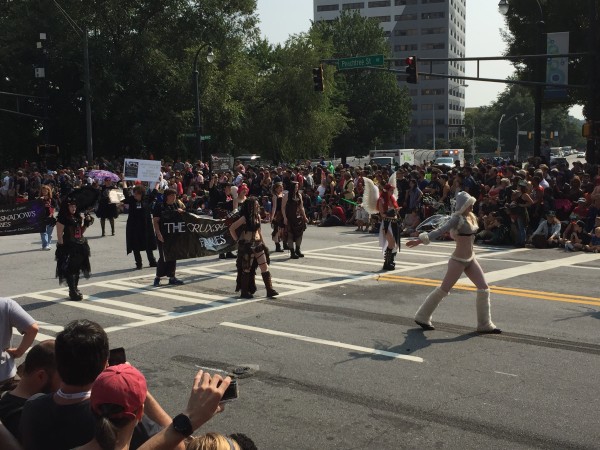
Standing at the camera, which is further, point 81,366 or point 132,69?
point 132,69

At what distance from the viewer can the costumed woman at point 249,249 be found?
40.6 ft

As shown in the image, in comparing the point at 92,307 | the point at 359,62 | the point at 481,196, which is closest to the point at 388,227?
the point at 92,307

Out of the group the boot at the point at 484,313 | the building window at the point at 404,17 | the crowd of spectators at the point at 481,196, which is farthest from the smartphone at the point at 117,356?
the building window at the point at 404,17

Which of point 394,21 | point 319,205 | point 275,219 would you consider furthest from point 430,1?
point 275,219

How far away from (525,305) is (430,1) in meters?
130

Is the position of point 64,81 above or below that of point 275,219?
above

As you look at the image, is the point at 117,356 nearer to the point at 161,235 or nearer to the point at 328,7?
the point at 161,235

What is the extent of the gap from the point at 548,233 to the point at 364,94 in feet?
209

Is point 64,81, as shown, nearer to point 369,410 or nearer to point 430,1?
point 369,410

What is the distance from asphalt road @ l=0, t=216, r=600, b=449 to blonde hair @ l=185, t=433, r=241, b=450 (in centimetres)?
291

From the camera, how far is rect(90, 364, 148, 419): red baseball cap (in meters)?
3.27

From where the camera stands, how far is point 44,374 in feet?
14.7

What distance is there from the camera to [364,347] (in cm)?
924

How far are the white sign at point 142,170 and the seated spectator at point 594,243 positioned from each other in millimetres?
13844
